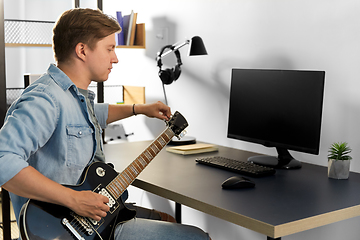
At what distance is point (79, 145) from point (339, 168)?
0.94 meters

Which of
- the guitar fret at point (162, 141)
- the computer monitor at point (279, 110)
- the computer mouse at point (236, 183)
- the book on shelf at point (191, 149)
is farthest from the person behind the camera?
the book on shelf at point (191, 149)

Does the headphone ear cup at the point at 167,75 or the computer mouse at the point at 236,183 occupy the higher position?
the headphone ear cup at the point at 167,75

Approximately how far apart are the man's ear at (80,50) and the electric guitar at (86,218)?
13.5 inches

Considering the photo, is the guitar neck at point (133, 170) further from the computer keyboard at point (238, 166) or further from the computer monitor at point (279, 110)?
the computer monitor at point (279, 110)

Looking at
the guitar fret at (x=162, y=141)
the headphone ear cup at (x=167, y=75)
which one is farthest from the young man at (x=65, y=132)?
the headphone ear cup at (x=167, y=75)

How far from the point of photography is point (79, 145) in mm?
1309

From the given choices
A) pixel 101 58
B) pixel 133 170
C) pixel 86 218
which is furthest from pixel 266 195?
pixel 101 58

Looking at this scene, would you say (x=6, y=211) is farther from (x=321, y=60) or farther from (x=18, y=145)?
(x=321, y=60)

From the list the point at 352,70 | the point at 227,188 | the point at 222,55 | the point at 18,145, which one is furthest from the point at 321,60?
the point at 18,145

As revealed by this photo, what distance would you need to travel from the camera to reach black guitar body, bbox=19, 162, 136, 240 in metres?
1.14

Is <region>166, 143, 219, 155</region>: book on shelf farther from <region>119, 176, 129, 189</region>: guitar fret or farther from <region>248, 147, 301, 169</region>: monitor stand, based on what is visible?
<region>119, 176, 129, 189</region>: guitar fret

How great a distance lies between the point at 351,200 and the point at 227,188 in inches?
15.3

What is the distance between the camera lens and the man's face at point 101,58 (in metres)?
1.37

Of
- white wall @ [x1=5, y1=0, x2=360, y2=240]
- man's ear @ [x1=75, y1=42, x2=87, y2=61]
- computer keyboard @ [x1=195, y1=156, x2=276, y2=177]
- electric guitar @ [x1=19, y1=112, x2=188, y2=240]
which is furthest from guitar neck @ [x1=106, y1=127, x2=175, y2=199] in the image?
white wall @ [x1=5, y1=0, x2=360, y2=240]
